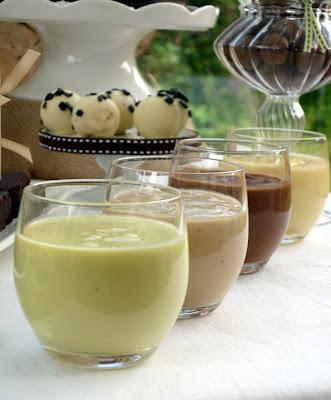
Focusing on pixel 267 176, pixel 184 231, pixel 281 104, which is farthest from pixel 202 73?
pixel 184 231

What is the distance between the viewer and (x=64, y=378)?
58 centimetres

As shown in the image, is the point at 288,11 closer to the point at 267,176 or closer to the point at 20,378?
the point at 267,176

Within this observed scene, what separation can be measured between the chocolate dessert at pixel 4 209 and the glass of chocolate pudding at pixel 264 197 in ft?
0.61

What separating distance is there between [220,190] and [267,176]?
14 centimetres

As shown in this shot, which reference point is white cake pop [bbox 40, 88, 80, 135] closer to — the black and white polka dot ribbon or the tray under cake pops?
the tray under cake pops

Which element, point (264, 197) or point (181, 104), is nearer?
point (264, 197)

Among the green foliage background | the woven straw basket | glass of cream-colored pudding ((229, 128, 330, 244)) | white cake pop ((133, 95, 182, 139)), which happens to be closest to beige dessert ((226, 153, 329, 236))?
glass of cream-colored pudding ((229, 128, 330, 244))

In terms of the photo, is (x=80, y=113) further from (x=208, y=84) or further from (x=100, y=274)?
(x=208, y=84)

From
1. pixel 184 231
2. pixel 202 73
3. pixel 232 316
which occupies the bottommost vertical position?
pixel 202 73

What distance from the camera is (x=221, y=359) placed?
0.62 m

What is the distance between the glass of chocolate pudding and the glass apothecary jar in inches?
10.4

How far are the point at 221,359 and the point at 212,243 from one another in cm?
11

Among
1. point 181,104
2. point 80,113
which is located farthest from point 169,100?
point 80,113

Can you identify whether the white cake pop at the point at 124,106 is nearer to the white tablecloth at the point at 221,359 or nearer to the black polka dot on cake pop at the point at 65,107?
the black polka dot on cake pop at the point at 65,107
